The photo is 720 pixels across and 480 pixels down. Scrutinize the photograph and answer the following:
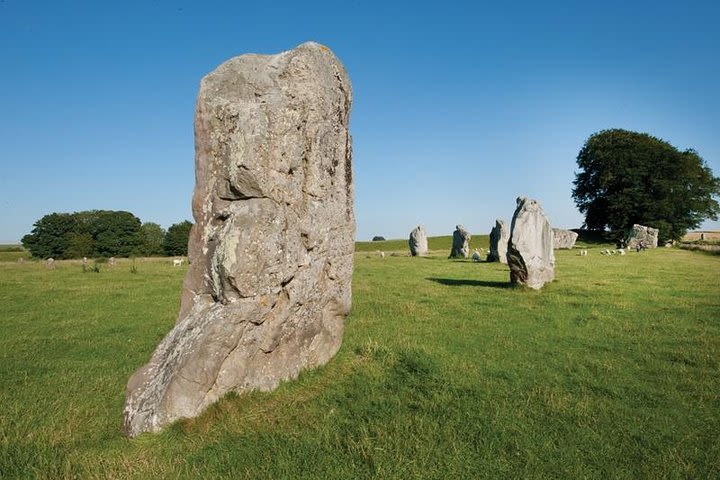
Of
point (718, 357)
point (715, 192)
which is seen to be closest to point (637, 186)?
point (715, 192)

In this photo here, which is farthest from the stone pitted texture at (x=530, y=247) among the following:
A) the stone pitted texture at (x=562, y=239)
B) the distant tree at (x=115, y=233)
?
the distant tree at (x=115, y=233)

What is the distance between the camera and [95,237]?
54781mm

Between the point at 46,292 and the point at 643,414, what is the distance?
58.0 ft

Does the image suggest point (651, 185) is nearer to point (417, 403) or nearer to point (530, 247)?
point (530, 247)

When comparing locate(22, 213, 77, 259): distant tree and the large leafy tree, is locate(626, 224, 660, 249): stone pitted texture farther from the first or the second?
locate(22, 213, 77, 259): distant tree

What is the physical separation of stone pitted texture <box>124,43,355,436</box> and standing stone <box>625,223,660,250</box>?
139 ft

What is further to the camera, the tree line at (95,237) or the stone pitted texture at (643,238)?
the tree line at (95,237)

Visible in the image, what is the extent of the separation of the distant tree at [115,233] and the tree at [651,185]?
51.7 m

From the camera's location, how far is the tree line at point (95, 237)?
52.3 meters

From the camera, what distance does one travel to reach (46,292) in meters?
17.0

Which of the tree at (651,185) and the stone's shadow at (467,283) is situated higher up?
the tree at (651,185)

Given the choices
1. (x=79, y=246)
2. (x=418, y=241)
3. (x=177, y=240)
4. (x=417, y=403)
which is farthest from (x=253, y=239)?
(x=79, y=246)

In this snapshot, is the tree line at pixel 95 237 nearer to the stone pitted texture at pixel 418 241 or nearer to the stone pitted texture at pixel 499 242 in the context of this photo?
the stone pitted texture at pixel 418 241

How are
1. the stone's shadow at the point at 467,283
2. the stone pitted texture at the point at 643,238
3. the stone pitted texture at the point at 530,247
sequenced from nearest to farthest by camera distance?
the stone pitted texture at the point at 530,247 < the stone's shadow at the point at 467,283 < the stone pitted texture at the point at 643,238
